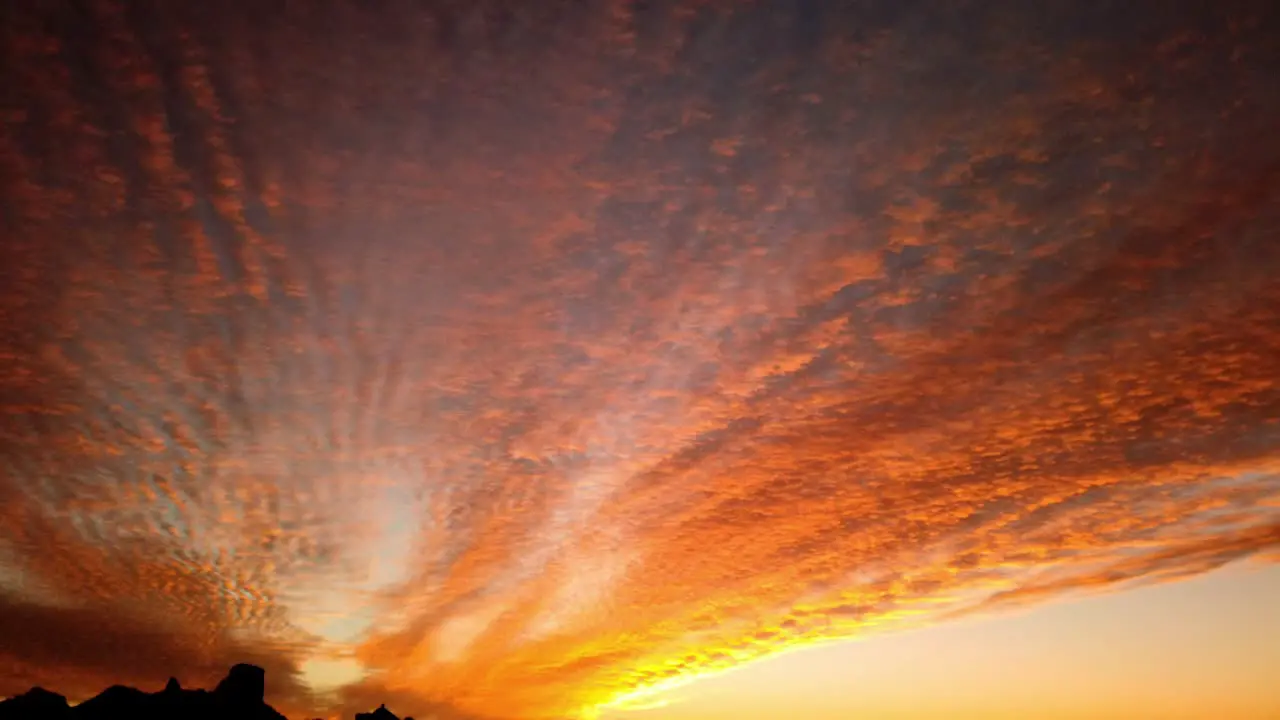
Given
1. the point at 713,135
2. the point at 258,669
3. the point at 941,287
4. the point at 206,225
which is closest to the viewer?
the point at 713,135

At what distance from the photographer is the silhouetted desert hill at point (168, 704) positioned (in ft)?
235

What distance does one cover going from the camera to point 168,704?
74.1m

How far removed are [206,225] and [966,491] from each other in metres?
25.0

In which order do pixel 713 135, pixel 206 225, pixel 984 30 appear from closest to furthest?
pixel 984 30 < pixel 713 135 < pixel 206 225


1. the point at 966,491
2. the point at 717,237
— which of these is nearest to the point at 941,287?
the point at 717,237

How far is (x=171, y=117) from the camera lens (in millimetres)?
11945

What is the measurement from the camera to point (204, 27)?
10.5 meters

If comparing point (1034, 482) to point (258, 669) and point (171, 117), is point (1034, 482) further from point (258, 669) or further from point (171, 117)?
point (258, 669)

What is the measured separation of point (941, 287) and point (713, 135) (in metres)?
7.45

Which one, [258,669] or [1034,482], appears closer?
[1034,482]

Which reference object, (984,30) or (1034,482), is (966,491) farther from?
(984,30)

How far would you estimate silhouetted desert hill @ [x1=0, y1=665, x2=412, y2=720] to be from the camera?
71562 mm

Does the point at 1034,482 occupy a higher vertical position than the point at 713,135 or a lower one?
lower

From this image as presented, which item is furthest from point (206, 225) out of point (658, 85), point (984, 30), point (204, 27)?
point (984, 30)
